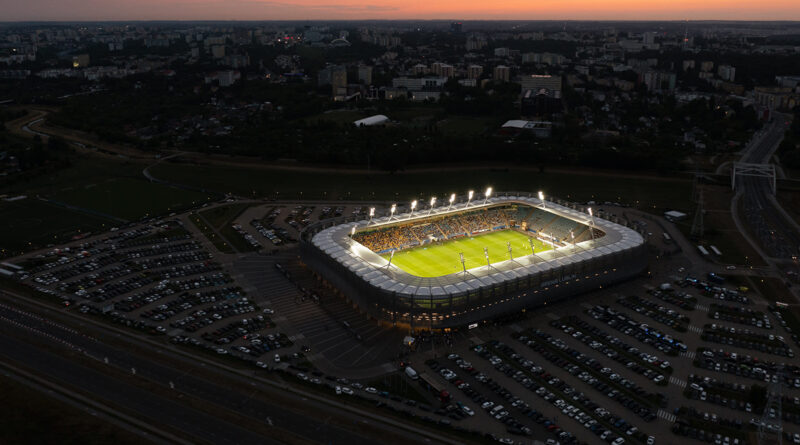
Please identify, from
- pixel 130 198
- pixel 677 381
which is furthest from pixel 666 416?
pixel 130 198

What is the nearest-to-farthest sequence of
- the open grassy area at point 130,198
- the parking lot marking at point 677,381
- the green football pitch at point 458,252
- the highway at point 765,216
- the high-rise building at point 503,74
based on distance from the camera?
the parking lot marking at point 677,381
the green football pitch at point 458,252
the highway at point 765,216
the open grassy area at point 130,198
the high-rise building at point 503,74

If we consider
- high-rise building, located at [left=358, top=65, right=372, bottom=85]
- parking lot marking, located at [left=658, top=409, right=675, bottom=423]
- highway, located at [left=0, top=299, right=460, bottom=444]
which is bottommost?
highway, located at [left=0, top=299, right=460, bottom=444]

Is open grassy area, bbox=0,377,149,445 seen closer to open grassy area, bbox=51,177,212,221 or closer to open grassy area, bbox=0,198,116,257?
open grassy area, bbox=0,198,116,257

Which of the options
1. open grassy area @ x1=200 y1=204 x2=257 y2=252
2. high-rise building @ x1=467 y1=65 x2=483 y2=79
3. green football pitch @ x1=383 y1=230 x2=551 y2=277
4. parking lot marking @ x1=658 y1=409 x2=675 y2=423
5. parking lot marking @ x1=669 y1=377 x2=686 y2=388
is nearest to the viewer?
parking lot marking @ x1=658 y1=409 x2=675 y2=423

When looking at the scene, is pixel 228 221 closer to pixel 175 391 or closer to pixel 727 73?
pixel 175 391

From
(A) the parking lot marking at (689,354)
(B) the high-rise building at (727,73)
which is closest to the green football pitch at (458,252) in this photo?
(A) the parking lot marking at (689,354)

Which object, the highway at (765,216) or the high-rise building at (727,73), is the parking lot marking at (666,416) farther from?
the high-rise building at (727,73)

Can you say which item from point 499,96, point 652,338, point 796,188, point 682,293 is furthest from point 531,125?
point 652,338

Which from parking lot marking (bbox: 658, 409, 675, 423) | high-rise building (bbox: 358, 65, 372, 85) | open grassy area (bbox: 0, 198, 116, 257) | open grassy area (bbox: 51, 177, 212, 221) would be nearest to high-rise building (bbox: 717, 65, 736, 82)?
high-rise building (bbox: 358, 65, 372, 85)
